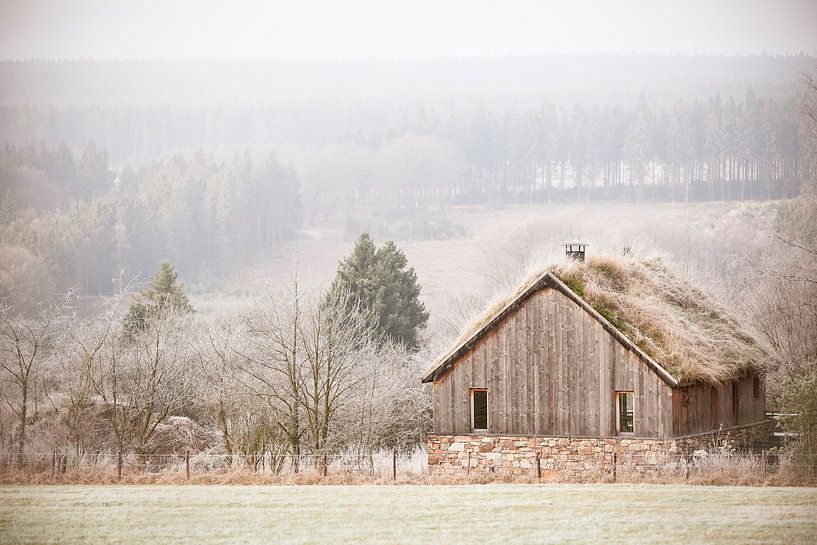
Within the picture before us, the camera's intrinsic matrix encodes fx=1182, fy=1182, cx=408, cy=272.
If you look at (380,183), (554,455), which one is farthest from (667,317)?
(380,183)

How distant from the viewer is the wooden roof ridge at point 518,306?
34.4 meters

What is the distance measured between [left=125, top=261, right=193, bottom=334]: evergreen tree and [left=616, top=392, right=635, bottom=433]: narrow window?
27.5 m

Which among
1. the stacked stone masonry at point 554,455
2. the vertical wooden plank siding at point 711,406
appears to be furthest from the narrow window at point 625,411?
the vertical wooden plank siding at point 711,406

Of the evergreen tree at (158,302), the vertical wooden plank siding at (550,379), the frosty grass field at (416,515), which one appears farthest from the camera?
the evergreen tree at (158,302)

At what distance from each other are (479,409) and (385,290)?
83.4 feet

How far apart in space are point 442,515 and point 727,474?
861 cm

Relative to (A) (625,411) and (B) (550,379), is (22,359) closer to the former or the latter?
(B) (550,379)

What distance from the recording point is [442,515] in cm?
2588

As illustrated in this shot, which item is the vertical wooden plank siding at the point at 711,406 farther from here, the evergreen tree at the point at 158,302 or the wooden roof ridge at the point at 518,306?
the evergreen tree at the point at 158,302

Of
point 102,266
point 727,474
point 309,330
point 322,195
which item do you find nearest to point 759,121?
point 322,195

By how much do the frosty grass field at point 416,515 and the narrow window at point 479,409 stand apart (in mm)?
6591

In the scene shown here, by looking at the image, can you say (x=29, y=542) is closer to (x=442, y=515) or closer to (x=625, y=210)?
(x=442, y=515)

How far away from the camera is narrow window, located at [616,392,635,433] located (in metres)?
35.2

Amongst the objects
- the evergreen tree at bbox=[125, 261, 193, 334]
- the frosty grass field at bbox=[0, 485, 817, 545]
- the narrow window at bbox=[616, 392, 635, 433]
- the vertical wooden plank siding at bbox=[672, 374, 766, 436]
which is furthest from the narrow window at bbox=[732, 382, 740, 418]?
the evergreen tree at bbox=[125, 261, 193, 334]
